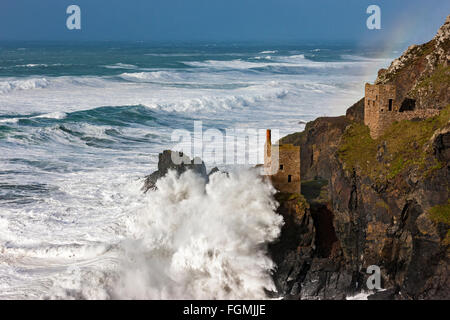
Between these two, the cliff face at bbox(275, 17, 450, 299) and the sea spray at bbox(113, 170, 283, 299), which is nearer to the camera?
the cliff face at bbox(275, 17, 450, 299)

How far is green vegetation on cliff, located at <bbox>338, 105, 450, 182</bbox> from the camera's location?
24.2 m

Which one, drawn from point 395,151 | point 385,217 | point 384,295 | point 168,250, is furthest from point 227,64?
point 384,295

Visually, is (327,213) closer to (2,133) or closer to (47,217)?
(47,217)

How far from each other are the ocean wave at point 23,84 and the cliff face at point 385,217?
6722 centimetres

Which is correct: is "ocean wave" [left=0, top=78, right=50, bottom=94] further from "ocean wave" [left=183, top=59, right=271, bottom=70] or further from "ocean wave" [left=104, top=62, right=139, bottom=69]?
"ocean wave" [left=183, top=59, right=271, bottom=70]

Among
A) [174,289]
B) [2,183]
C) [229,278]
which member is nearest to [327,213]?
[229,278]

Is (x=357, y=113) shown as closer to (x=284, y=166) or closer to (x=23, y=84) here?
(x=284, y=166)

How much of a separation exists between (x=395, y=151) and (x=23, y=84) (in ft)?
241

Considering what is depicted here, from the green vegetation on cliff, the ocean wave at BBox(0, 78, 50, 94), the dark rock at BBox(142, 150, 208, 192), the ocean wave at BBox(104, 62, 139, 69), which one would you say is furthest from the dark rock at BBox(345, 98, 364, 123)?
the ocean wave at BBox(104, 62, 139, 69)

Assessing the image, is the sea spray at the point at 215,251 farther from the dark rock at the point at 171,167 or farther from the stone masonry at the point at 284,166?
the dark rock at the point at 171,167

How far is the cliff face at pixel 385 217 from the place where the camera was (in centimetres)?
2261

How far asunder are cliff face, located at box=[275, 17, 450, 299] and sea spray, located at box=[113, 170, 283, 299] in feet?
3.73

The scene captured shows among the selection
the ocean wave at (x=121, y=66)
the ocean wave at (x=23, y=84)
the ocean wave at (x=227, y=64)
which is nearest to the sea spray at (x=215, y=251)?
the ocean wave at (x=23, y=84)
